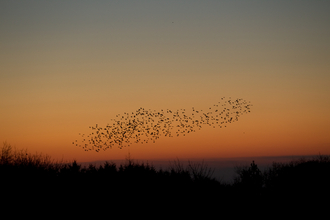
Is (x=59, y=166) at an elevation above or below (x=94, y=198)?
above

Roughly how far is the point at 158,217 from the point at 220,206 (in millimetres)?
7469

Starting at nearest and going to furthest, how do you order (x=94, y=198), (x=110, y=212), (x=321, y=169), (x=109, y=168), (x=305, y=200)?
(x=110, y=212)
(x=94, y=198)
(x=109, y=168)
(x=305, y=200)
(x=321, y=169)

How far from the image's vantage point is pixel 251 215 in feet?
106

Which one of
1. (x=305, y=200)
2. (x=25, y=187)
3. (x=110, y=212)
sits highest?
(x=25, y=187)

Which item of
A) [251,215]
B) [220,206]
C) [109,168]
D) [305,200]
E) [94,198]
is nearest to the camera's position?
[94,198]

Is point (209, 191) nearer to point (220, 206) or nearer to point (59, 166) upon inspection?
point (220, 206)

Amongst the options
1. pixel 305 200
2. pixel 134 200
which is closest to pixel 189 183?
pixel 134 200

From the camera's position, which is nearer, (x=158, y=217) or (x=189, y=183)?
(x=158, y=217)

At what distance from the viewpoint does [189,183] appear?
33.7 metres

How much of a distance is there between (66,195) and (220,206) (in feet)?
42.4

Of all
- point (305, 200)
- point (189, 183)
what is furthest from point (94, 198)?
point (305, 200)

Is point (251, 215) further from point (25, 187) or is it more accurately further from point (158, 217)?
point (25, 187)

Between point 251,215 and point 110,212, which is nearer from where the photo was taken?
point 110,212

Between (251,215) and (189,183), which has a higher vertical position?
(189,183)
